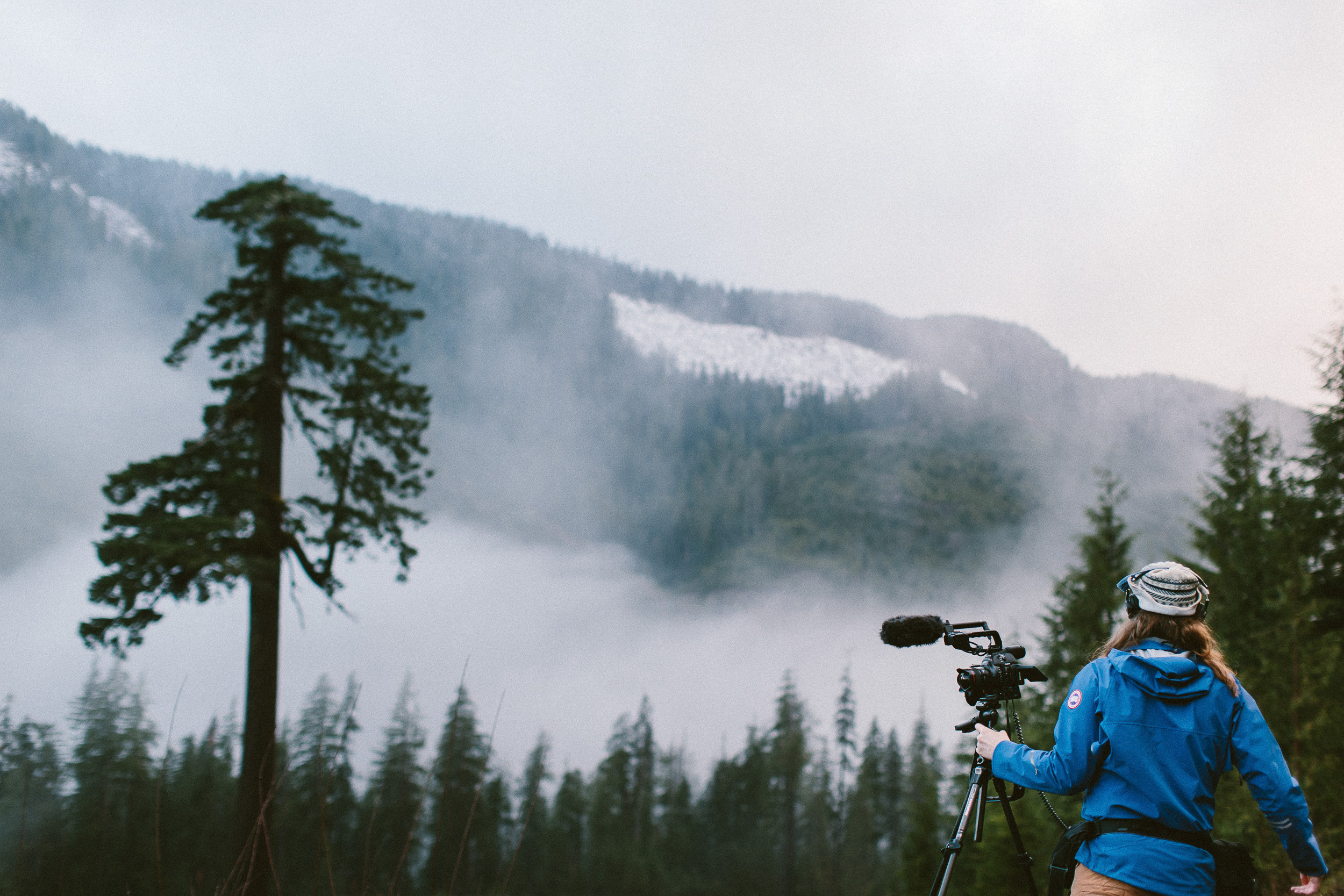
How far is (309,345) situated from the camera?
11805mm

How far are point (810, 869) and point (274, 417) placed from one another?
186 ft

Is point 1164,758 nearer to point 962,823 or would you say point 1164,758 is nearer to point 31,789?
point 962,823

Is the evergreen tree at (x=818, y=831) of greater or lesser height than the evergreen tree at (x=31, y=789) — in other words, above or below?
below

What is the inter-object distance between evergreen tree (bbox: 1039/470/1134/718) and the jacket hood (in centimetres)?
1531

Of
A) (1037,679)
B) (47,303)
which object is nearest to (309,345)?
(1037,679)

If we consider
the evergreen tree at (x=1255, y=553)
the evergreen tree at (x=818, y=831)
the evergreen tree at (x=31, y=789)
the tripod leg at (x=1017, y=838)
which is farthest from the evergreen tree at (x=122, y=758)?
the evergreen tree at (x=818, y=831)

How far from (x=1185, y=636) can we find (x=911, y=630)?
2.81 ft

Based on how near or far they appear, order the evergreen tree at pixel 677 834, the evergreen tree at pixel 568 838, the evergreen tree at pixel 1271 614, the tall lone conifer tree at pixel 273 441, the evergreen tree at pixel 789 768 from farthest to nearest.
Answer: the evergreen tree at pixel 789 768, the evergreen tree at pixel 677 834, the evergreen tree at pixel 568 838, the tall lone conifer tree at pixel 273 441, the evergreen tree at pixel 1271 614

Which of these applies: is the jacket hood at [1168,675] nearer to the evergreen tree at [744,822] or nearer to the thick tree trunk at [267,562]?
the thick tree trunk at [267,562]

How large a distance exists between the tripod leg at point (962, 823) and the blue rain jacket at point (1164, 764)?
0.88 ft

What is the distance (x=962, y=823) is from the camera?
2605 mm

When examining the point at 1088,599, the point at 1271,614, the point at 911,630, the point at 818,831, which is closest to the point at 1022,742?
the point at 911,630

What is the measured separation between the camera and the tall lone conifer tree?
33.0 ft

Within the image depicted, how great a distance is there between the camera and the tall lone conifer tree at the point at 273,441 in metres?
10.1
